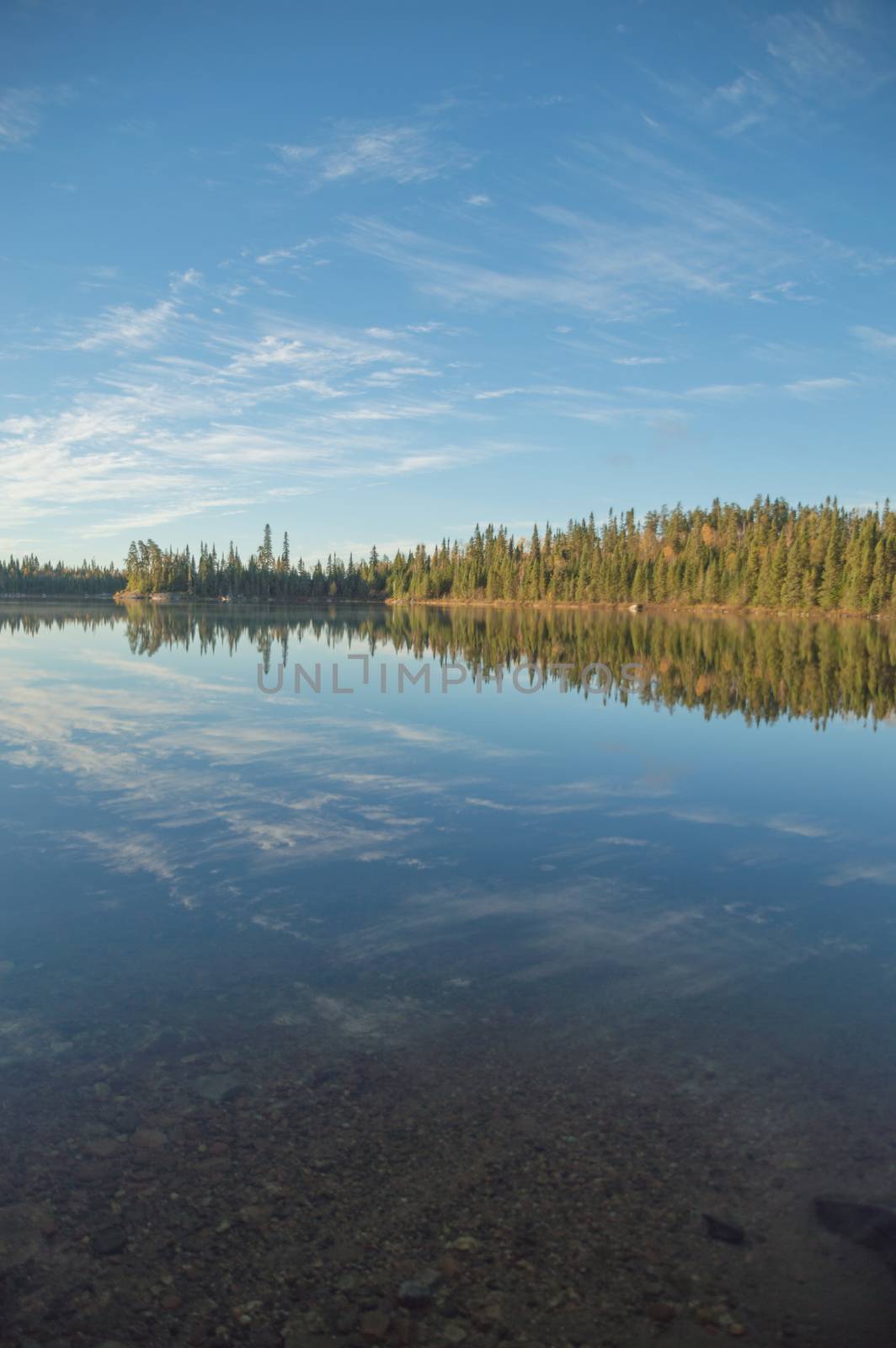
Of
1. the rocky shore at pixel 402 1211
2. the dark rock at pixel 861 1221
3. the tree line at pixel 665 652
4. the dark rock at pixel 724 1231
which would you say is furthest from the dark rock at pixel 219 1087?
the tree line at pixel 665 652

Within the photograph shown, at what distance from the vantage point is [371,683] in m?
32.1

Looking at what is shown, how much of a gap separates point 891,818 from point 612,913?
24.9ft

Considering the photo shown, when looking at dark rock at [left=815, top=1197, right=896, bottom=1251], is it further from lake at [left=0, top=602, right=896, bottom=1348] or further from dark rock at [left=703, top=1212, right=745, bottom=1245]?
dark rock at [left=703, top=1212, right=745, bottom=1245]

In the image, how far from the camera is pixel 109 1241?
4801mm

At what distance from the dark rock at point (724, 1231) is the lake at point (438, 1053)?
1.2 inches

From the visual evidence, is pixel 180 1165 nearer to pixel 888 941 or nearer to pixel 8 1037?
pixel 8 1037

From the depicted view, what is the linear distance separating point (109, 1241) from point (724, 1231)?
345 cm

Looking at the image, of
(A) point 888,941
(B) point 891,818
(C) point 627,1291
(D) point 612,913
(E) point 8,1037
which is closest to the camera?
(C) point 627,1291

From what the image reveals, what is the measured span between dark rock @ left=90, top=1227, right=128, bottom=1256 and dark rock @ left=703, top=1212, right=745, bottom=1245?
327cm

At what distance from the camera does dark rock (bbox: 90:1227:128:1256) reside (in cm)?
474

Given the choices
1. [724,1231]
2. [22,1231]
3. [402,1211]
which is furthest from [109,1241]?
[724,1231]

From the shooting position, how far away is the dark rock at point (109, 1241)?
474cm

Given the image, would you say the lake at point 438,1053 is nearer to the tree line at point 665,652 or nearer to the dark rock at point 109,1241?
the dark rock at point 109,1241

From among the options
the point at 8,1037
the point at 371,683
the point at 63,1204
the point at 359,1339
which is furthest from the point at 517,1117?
the point at 371,683
